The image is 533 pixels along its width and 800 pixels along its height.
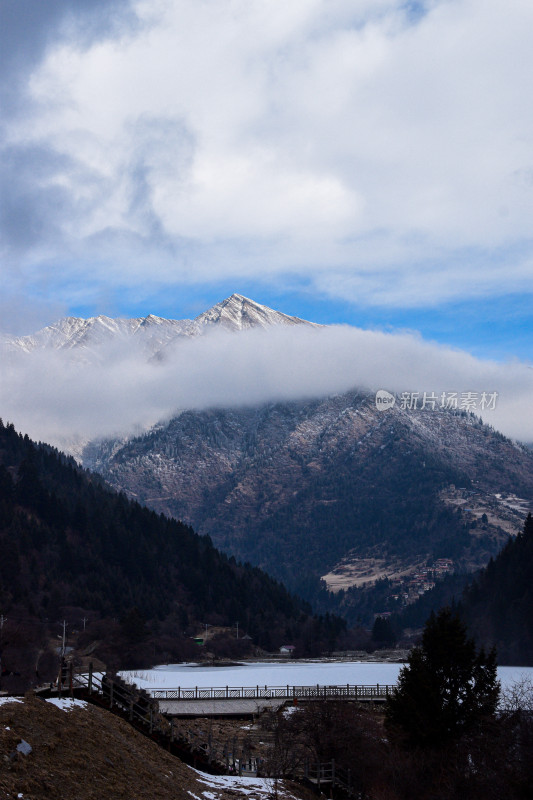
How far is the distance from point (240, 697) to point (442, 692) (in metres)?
51.1

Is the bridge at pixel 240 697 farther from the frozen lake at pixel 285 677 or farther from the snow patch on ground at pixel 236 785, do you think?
the snow patch on ground at pixel 236 785

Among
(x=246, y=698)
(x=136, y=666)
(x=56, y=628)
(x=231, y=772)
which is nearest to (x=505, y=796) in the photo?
(x=231, y=772)

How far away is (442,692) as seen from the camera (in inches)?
2411

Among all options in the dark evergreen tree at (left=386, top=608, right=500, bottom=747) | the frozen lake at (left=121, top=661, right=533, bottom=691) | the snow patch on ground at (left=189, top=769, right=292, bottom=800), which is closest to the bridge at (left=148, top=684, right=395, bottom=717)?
the frozen lake at (left=121, top=661, right=533, bottom=691)

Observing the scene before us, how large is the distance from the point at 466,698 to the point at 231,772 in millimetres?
17782

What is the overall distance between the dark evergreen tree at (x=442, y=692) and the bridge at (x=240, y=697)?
117 feet

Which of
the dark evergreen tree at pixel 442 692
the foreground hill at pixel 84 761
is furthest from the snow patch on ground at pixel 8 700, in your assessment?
the dark evergreen tree at pixel 442 692

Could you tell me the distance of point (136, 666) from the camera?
517ft

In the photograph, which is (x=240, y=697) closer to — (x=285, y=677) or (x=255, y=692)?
(x=255, y=692)

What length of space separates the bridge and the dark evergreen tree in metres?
35.8

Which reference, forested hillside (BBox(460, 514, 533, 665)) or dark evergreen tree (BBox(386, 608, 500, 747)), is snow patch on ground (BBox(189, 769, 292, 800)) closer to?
dark evergreen tree (BBox(386, 608, 500, 747))

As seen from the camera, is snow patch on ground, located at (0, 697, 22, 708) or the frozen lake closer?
snow patch on ground, located at (0, 697, 22, 708)

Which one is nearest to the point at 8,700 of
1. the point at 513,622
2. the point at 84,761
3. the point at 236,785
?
the point at 84,761

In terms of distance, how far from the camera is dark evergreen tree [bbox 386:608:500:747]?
59.7 metres
